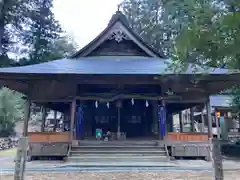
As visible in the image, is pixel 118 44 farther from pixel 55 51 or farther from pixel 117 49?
pixel 55 51

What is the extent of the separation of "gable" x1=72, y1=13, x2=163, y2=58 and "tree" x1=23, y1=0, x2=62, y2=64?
1543 cm

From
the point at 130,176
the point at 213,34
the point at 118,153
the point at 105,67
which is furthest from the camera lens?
the point at 105,67

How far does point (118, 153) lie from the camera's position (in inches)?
458

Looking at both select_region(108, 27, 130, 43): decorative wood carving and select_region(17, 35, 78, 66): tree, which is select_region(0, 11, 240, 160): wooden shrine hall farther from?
select_region(17, 35, 78, 66): tree

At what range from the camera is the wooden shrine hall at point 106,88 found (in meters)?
11.7

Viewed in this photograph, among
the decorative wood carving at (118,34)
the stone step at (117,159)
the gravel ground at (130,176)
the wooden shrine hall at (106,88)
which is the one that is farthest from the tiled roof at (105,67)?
the gravel ground at (130,176)

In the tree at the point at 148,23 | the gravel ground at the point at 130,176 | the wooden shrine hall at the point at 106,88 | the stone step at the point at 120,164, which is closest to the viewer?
the gravel ground at the point at 130,176

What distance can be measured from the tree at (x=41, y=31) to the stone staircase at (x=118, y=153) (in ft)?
63.7

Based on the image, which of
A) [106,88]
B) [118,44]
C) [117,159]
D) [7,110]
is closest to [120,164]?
[117,159]

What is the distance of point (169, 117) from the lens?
18.0 meters

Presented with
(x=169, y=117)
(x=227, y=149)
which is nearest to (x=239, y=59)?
(x=227, y=149)

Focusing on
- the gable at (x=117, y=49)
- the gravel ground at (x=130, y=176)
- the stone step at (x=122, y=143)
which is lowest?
the gravel ground at (x=130, y=176)

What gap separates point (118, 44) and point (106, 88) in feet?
9.40

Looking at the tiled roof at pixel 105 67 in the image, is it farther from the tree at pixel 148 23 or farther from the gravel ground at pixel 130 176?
the tree at pixel 148 23
